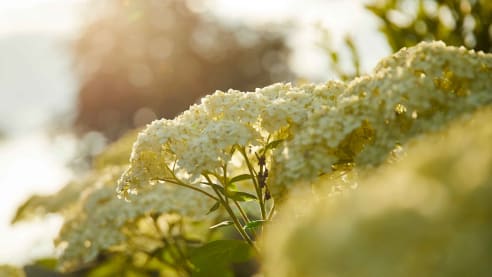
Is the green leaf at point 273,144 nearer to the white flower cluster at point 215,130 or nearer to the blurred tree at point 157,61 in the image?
the white flower cluster at point 215,130

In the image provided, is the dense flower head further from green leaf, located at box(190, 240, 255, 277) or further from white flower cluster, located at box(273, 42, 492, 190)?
green leaf, located at box(190, 240, 255, 277)

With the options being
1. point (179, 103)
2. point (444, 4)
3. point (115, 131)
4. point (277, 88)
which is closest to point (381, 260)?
point (277, 88)

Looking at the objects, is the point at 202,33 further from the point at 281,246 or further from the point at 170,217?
the point at 281,246

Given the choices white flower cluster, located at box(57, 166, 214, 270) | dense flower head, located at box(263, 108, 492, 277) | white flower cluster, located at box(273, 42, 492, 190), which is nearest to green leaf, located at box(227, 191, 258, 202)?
white flower cluster, located at box(273, 42, 492, 190)

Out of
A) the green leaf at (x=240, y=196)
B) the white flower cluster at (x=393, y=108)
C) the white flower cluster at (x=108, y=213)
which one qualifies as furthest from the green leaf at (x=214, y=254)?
the white flower cluster at (x=393, y=108)

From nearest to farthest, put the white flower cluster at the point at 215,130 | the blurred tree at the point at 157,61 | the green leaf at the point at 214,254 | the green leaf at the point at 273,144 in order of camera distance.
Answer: the white flower cluster at the point at 215,130, the green leaf at the point at 273,144, the green leaf at the point at 214,254, the blurred tree at the point at 157,61

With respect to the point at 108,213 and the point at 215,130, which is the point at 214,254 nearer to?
the point at 215,130
